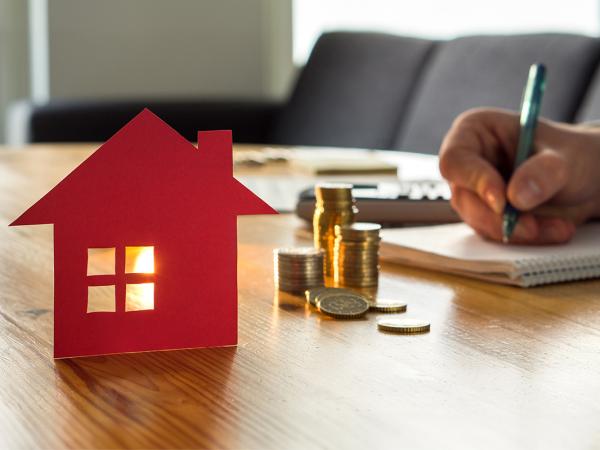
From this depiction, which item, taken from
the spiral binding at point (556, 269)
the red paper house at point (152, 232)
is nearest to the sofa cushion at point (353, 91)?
the spiral binding at point (556, 269)

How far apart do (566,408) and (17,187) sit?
1233 mm

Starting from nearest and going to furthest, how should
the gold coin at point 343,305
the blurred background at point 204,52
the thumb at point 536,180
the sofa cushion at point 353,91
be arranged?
the gold coin at point 343,305 < the thumb at point 536,180 < the sofa cushion at point 353,91 < the blurred background at point 204,52

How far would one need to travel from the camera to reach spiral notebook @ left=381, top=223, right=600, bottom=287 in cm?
81

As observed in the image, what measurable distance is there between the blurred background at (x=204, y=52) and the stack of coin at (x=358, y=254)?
7.86ft

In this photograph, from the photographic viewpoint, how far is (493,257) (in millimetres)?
838

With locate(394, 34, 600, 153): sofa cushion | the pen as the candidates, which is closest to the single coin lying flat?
the pen

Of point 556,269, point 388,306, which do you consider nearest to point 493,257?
point 556,269

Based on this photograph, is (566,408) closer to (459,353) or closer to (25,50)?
(459,353)

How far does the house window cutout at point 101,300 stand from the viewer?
2.34ft

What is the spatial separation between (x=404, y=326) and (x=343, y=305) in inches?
2.6

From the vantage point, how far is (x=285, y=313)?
2.32ft

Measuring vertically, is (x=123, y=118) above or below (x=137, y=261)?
above

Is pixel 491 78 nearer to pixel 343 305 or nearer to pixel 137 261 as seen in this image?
pixel 137 261

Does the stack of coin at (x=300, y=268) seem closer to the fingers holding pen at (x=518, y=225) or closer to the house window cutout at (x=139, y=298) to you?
the house window cutout at (x=139, y=298)
